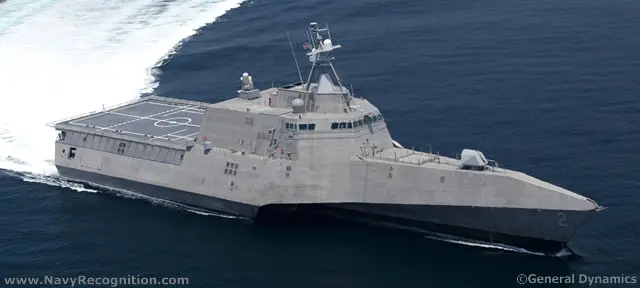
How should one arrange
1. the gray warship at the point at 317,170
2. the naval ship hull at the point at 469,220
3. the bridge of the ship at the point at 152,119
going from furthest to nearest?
the bridge of the ship at the point at 152,119
the gray warship at the point at 317,170
the naval ship hull at the point at 469,220

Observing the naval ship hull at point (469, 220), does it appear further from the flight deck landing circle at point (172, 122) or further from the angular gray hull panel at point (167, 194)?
the flight deck landing circle at point (172, 122)

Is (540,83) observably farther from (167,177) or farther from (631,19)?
(167,177)

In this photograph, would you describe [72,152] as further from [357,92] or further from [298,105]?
[357,92]

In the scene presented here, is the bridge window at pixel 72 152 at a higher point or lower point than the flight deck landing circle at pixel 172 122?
lower

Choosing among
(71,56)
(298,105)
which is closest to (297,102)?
(298,105)

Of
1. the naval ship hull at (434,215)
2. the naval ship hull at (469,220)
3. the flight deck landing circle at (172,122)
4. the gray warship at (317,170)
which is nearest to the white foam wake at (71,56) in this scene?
the gray warship at (317,170)
